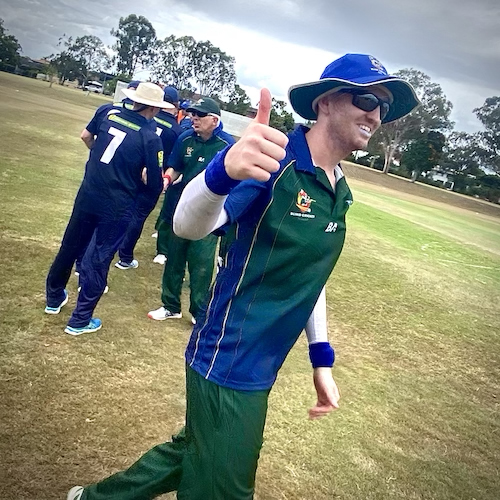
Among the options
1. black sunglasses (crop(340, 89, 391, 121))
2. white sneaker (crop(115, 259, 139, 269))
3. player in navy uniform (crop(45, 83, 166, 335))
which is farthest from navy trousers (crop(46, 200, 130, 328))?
black sunglasses (crop(340, 89, 391, 121))

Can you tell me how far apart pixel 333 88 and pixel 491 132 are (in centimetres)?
6493

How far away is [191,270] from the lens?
583 cm

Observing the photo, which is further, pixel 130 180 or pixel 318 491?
pixel 130 180

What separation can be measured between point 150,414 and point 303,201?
2.53 metres

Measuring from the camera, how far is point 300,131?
2.28m

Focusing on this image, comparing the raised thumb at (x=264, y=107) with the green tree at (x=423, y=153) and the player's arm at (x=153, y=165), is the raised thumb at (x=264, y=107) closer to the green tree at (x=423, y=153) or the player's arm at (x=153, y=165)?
the player's arm at (x=153, y=165)

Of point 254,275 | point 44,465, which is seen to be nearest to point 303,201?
point 254,275

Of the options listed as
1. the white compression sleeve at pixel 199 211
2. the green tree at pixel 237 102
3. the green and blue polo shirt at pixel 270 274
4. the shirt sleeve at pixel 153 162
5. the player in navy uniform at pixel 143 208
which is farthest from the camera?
the green tree at pixel 237 102

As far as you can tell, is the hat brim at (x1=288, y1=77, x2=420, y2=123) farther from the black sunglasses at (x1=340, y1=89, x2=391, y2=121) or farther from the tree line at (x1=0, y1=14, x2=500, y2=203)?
the tree line at (x1=0, y1=14, x2=500, y2=203)

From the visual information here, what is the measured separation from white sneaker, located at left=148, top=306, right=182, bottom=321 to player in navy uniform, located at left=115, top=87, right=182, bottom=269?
2.81 ft

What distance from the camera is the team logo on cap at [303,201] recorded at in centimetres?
210

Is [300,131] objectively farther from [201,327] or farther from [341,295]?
[341,295]

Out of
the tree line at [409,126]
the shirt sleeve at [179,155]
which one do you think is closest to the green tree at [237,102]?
the tree line at [409,126]

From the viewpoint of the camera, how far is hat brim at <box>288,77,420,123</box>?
2.24 meters
